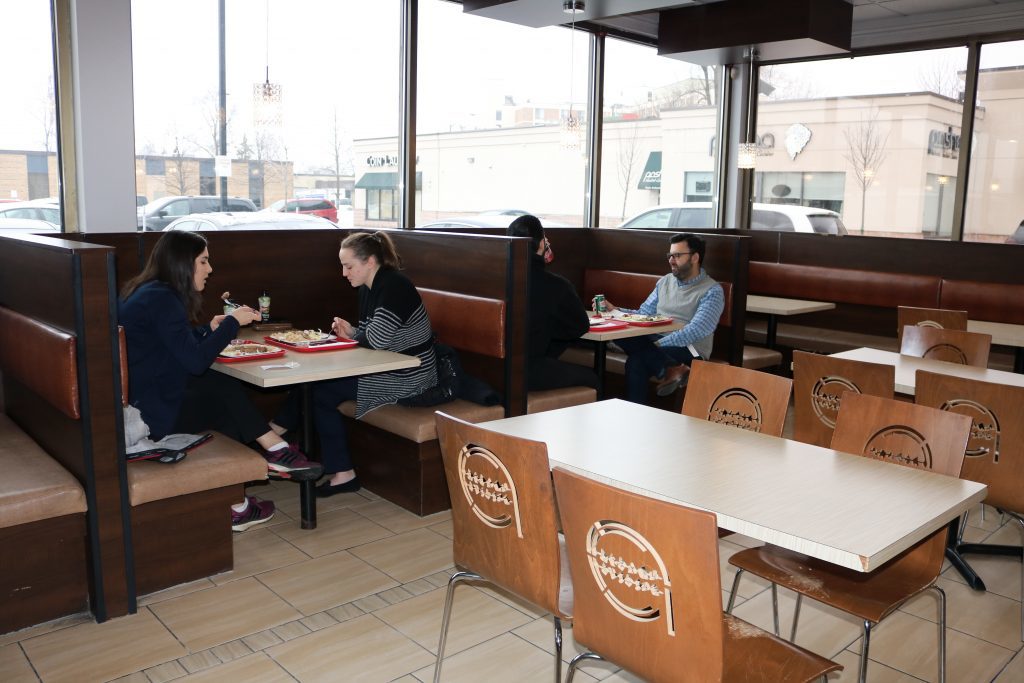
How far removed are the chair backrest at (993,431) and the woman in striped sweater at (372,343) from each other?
86.2 inches

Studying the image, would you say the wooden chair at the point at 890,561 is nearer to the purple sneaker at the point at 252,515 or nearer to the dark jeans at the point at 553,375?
the dark jeans at the point at 553,375

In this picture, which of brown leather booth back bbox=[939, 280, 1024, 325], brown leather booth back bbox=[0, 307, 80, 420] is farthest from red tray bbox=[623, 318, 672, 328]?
brown leather booth back bbox=[0, 307, 80, 420]

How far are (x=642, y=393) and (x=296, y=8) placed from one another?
10.6 feet

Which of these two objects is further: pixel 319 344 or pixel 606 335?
pixel 606 335

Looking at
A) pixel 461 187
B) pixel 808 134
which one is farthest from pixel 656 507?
pixel 808 134

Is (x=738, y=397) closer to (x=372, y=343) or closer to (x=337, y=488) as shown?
(x=372, y=343)

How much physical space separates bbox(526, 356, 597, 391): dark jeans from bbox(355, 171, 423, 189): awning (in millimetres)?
1948

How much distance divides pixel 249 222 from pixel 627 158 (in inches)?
144

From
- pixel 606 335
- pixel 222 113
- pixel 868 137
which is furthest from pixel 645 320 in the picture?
pixel 868 137

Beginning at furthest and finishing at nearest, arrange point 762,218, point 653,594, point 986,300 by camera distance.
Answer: point 762,218
point 986,300
point 653,594

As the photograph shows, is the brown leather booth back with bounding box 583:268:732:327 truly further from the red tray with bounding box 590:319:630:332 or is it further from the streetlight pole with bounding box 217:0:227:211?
the streetlight pole with bounding box 217:0:227:211

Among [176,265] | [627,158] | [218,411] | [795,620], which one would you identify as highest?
[627,158]

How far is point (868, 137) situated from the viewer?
25.1 ft

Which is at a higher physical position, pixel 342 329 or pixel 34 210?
pixel 34 210
